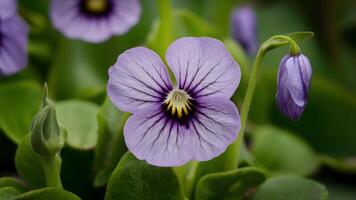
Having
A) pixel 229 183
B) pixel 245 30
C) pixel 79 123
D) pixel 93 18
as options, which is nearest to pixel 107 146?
pixel 79 123

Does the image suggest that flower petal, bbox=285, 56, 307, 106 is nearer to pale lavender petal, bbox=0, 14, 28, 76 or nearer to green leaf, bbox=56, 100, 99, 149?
green leaf, bbox=56, 100, 99, 149

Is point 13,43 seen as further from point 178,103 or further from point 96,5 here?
point 178,103

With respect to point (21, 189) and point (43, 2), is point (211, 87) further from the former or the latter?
point (43, 2)

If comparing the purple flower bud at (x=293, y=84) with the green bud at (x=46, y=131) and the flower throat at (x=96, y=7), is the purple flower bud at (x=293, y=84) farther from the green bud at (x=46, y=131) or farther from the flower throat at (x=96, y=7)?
the flower throat at (x=96, y=7)

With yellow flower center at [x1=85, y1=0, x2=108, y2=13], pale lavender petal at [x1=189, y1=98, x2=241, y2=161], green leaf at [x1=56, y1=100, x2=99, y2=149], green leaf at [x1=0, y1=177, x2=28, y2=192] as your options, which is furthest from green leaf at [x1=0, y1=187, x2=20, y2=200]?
yellow flower center at [x1=85, y1=0, x2=108, y2=13]

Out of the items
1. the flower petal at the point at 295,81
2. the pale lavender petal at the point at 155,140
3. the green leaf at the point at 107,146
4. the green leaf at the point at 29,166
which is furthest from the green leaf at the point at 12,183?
the flower petal at the point at 295,81

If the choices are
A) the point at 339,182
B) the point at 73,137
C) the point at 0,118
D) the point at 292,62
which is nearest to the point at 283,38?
the point at 292,62
